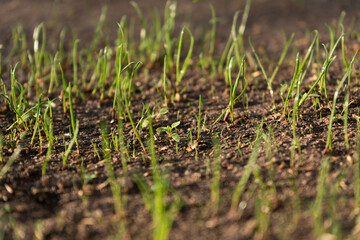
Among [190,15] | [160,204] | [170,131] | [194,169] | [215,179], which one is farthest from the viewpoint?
[190,15]

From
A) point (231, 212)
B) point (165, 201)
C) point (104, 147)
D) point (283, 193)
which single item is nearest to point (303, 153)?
point (283, 193)

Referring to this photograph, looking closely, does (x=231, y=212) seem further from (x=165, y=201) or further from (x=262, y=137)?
(x=262, y=137)

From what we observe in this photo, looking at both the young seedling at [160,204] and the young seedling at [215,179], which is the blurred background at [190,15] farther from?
the young seedling at [160,204]

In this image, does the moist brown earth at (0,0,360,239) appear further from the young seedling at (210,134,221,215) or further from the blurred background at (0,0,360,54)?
the blurred background at (0,0,360,54)

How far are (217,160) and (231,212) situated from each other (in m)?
0.34

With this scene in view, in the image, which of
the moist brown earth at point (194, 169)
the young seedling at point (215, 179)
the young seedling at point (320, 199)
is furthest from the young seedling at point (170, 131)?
the young seedling at point (320, 199)

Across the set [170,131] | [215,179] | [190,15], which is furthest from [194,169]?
[190,15]

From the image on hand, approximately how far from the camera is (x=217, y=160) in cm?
178

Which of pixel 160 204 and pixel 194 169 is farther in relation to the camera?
pixel 194 169

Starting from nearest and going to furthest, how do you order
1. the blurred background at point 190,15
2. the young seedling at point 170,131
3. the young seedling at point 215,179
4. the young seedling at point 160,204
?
the young seedling at point 160,204
the young seedling at point 215,179
the young seedling at point 170,131
the blurred background at point 190,15

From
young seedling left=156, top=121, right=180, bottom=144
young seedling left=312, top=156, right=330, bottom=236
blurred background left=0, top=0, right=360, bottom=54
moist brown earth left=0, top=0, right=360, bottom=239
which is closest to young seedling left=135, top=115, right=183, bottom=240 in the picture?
moist brown earth left=0, top=0, right=360, bottom=239

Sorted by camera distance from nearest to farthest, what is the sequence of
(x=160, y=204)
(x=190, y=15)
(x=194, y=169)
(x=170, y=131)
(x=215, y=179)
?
(x=160, y=204) < (x=215, y=179) < (x=194, y=169) < (x=170, y=131) < (x=190, y=15)

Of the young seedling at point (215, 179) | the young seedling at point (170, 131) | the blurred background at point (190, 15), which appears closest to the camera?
the young seedling at point (215, 179)

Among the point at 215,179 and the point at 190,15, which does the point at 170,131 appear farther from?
the point at 190,15
